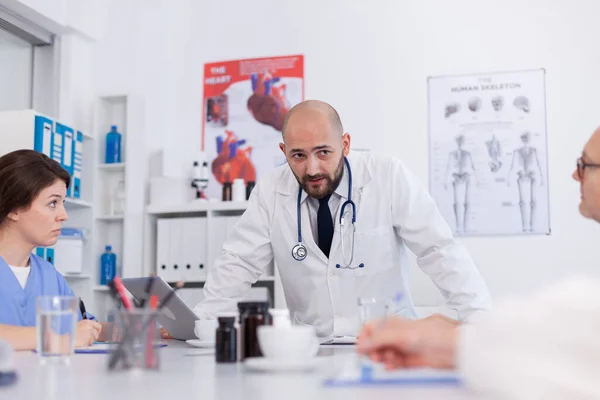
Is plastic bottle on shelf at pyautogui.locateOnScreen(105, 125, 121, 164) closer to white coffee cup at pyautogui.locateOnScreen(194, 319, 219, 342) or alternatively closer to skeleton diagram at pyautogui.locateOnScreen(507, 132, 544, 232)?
skeleton diagram at pyautogui.locateOnScreen(507, 132, 544, 232)

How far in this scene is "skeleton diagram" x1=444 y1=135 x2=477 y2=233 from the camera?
3.87m

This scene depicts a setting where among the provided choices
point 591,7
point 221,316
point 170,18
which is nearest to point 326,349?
point 221,316

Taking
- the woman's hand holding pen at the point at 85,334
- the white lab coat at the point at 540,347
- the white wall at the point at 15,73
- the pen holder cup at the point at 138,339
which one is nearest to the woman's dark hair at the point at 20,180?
the woman's hand holding pen at the point at 85,334

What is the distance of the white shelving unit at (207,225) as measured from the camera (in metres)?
3.76

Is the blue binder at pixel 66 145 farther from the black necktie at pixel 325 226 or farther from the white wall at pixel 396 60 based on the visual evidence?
the black necktie at pixel 325 226

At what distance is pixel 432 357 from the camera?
98 cm

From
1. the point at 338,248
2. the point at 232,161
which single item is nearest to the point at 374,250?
the point at 338,248

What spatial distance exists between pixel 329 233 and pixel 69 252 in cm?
203

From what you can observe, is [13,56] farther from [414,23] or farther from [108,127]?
[414,23]

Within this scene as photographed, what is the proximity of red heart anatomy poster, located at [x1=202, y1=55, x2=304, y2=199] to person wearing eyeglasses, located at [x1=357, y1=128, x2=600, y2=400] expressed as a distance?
10.5 ft

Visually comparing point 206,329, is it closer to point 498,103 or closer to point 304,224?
point 304,224

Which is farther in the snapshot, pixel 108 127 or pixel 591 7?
pixel 108 127

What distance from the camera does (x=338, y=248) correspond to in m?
2.38

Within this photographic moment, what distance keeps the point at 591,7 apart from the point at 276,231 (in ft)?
7.77
